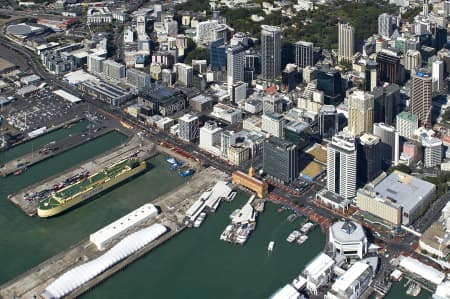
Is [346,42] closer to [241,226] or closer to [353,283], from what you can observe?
[241,226]

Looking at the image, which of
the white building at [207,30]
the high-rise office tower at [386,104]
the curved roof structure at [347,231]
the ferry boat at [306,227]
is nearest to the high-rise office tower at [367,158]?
the ferry boat at [306,227]

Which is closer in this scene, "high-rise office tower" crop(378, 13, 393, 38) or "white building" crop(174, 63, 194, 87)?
"white building" crop(174, 63, 194, 87)

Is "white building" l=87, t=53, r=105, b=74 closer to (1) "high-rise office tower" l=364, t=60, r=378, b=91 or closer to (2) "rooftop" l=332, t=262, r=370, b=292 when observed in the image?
(1) "high-rise office tower" l=364, t=60, r=378, b=91

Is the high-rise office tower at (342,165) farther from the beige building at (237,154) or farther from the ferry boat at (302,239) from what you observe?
the beige building at (237,154)

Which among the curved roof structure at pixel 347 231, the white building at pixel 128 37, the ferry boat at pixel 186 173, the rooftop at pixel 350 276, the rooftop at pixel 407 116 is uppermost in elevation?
the white building at pixel 128 37

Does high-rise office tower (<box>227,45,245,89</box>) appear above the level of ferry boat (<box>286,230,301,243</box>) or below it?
above

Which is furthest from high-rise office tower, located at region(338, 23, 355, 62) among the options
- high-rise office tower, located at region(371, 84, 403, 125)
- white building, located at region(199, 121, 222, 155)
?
white building, located at region(199, 121, 222, 155)

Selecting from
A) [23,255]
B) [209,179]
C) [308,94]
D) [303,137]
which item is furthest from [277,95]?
[23,255]
